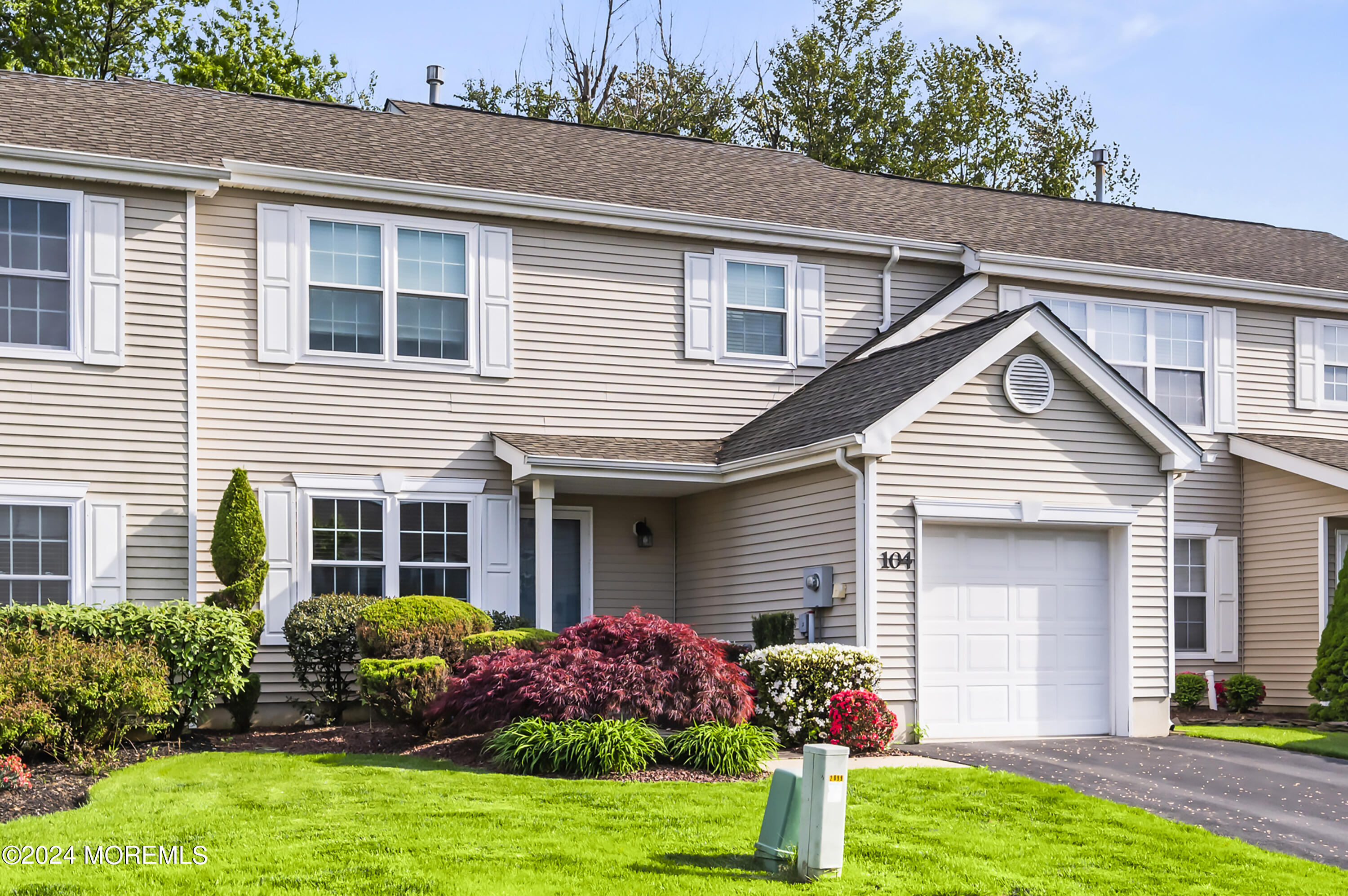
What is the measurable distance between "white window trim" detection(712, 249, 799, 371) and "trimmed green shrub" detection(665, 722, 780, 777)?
6503mm

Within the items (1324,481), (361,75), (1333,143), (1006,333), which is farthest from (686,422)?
(361,75)

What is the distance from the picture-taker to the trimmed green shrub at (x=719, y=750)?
10328mm

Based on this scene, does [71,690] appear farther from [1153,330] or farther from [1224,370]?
[1224,370]

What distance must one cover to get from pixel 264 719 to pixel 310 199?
558cm

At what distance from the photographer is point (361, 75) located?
108 feet

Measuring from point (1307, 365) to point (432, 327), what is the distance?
1261 cm

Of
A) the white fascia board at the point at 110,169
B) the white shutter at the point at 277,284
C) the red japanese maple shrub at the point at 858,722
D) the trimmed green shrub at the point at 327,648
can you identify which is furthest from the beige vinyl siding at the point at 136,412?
the red japanese maple shrub at the point at 858,722

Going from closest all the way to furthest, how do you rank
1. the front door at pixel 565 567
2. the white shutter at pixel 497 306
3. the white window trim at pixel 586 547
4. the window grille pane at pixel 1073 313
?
the white shutter at pixel 497 306 < the front door at pixel 565 567 < the white window trim at pixel 586 547 < the window grille pane at pixel 1073 313

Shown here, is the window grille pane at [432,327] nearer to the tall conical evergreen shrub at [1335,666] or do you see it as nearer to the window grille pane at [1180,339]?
the window grille pane at [1180,339]

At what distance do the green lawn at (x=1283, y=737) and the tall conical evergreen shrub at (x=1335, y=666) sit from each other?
41 centimetres

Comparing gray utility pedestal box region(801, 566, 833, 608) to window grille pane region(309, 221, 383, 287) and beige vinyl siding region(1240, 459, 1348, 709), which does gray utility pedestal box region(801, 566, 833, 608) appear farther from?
beige vinyl siding region(1240, 459, 1348, 709)

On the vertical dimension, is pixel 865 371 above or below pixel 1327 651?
above

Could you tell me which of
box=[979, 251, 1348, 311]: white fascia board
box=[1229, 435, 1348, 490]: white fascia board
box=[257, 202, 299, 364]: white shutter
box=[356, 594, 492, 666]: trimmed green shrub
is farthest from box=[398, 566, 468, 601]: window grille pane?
box=[1229, 435, 1348, 490]: white fascia board

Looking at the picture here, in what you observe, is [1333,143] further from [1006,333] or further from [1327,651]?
[1006,333]
